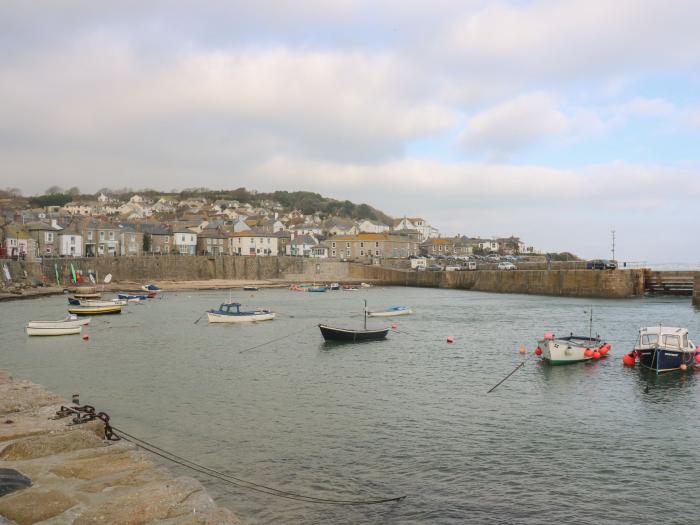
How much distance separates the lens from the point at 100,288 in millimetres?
87062

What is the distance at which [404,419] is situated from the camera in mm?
21750

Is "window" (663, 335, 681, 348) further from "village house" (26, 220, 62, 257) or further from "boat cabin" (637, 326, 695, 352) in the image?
"village house" (26, 220, 62, 257)

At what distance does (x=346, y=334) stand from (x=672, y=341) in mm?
19613

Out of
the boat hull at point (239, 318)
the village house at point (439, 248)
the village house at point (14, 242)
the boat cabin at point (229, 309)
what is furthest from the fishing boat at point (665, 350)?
the village house at point (439, 248)

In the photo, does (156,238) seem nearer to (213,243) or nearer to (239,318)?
(213,243)

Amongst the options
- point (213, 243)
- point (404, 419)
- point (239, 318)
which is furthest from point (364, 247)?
point (404, 419)

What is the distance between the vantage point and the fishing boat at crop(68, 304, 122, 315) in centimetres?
5631

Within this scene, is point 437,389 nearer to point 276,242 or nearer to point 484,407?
point 484,407

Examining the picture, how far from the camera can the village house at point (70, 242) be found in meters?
103

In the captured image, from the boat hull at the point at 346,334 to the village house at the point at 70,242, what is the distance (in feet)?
258

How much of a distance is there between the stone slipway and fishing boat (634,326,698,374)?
2584 centimetres

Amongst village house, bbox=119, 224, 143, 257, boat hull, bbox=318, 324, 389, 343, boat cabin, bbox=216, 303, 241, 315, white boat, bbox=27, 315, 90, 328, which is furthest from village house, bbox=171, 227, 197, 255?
boat hull, bbox=318, 324, 389, 343

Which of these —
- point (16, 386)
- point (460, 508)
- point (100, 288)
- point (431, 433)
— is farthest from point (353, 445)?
point (100, 288)

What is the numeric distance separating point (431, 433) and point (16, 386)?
16.0m
